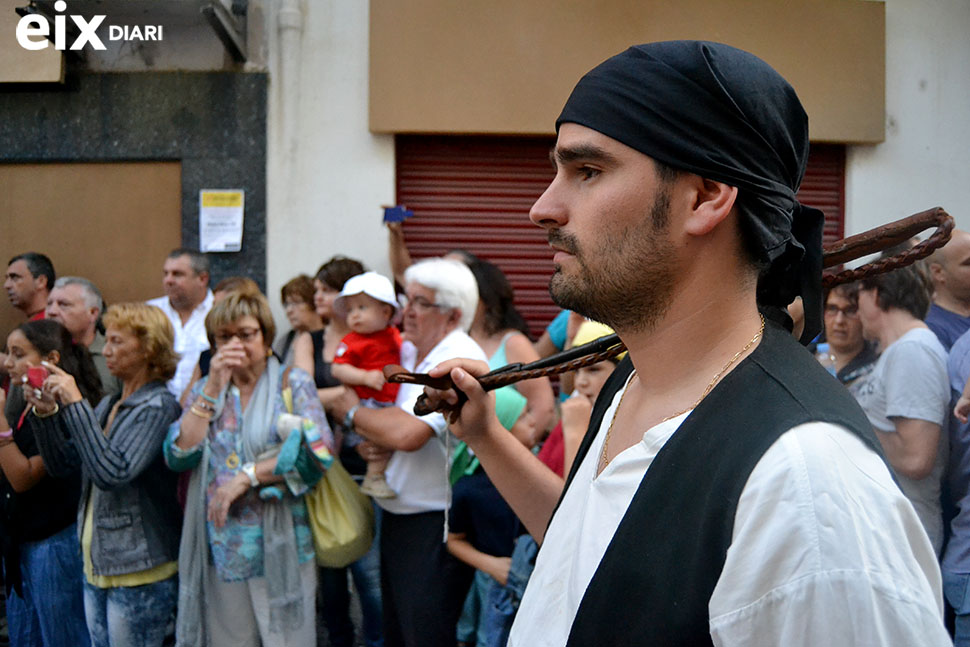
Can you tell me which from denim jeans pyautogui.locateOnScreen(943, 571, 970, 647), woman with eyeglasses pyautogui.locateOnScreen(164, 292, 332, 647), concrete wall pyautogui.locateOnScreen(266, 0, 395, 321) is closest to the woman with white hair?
woman with eyeglasses pyautogui.locateOnScreen(164, 292, 332, 647)

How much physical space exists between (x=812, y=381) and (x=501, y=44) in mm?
5947

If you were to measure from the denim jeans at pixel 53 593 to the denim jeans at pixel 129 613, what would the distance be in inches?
7.9

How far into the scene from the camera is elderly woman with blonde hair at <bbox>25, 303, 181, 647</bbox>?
376 cm

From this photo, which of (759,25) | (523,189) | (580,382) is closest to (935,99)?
(759,25)

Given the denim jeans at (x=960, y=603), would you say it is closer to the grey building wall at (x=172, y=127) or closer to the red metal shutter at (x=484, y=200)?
the red metal shutter at (x=484, y=200)

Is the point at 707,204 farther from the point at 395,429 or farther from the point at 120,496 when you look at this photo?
the point at 120,496

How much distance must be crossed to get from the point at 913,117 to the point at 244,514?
19.8 feet

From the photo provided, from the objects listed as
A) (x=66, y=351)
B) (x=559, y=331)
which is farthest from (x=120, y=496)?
(x=559, y=331)

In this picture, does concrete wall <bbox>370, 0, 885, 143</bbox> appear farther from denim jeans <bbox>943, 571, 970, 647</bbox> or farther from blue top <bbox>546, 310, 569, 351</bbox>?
denim jeans <bbox>943, 571, 970, 647</bbox>

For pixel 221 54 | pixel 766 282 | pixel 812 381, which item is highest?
pixel 221 54

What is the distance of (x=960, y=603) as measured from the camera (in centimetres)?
283

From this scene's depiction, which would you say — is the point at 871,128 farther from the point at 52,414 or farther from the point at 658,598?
the point at 658,598

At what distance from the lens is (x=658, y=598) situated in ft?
3.54

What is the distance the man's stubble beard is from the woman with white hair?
221 centimetres
